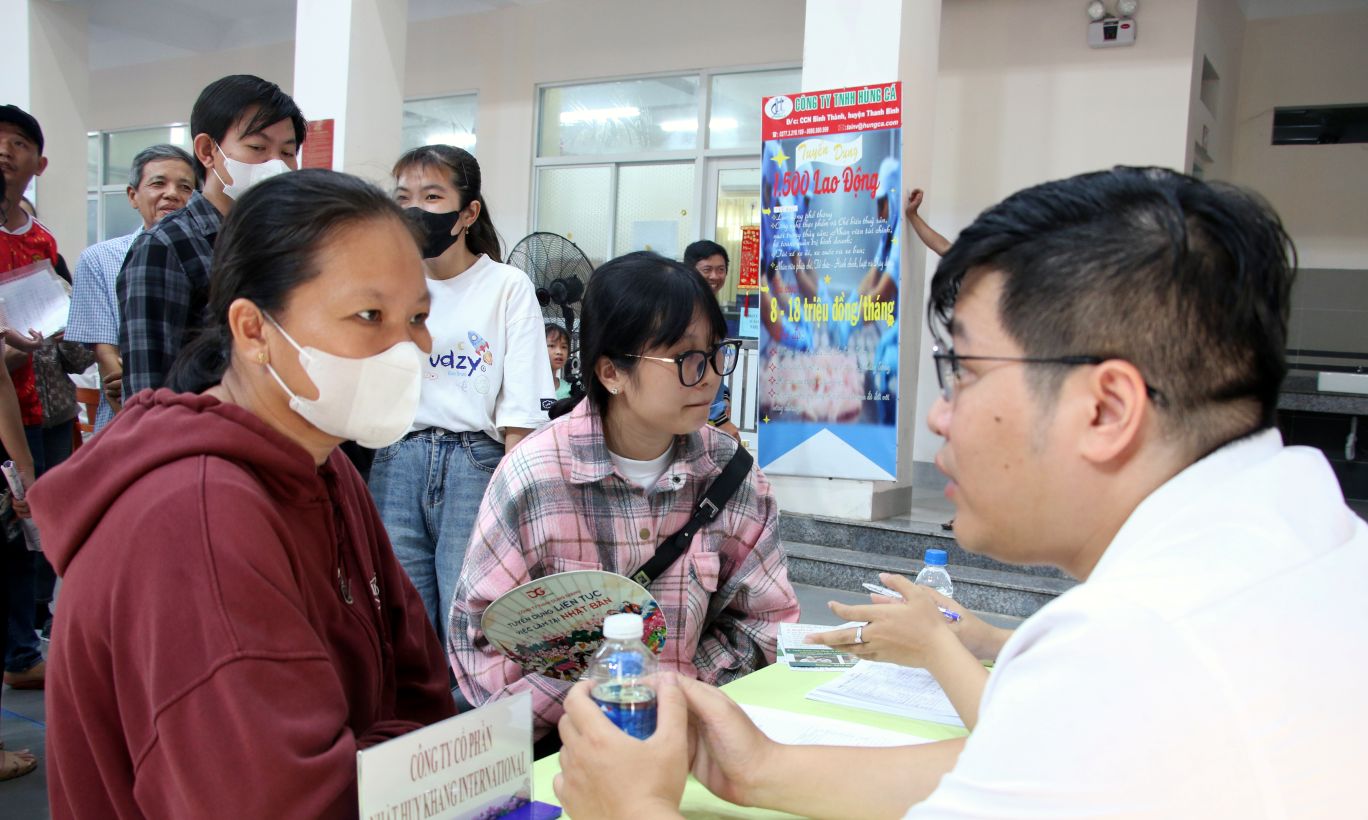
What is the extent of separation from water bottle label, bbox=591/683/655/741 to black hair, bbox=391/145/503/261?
1.91m

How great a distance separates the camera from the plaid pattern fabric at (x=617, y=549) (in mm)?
1820

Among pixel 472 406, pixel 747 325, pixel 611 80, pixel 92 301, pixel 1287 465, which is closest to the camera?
pixel 1287 465

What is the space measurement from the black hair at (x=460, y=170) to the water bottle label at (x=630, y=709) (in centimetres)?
191

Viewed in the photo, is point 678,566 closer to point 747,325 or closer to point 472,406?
point 472,406

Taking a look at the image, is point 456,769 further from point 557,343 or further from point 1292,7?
point 1292,7

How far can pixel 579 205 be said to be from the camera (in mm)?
8391

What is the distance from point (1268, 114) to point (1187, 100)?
1.89m

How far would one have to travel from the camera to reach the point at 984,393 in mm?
895

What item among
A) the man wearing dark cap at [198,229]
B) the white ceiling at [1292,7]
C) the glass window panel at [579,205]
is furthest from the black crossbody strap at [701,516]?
the white ceiling at [1292,7]

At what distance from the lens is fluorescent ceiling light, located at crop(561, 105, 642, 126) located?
26.8ft

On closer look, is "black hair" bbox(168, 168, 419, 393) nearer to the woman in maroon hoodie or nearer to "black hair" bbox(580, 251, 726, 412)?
the woman in maroon hoodie

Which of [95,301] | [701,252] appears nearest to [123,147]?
[701,252]

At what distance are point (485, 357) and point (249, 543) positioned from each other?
1.74 meters

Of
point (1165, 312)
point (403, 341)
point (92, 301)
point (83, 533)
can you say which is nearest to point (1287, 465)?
point (1165, 312)
